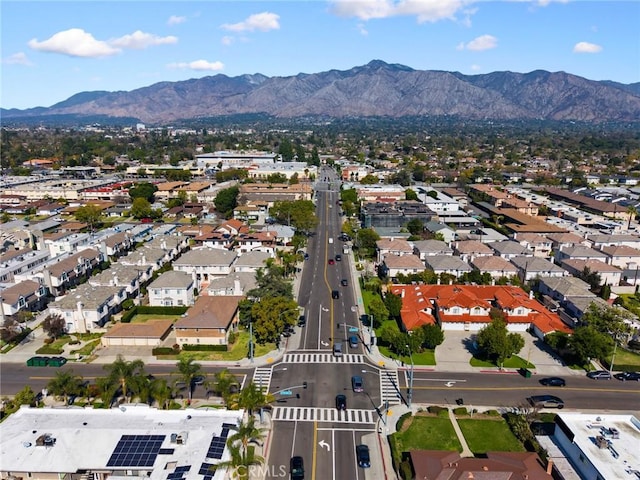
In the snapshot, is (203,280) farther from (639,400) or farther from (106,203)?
(106,203)

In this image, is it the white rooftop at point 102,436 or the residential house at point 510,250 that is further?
the residential house at point 510,250

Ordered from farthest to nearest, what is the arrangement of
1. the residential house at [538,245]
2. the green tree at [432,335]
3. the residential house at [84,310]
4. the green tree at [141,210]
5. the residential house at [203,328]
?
the green tree at [141,210] < the residential house at [538,245] < the residential house at [84,310] < the residential house at [203,328] < the green tree at [432,335]

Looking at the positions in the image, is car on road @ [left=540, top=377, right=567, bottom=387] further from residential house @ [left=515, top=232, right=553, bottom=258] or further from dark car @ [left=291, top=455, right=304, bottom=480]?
residential house @ [left=515, top=232, right=553, bottom=258]

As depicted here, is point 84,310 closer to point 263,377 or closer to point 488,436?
point 263,377

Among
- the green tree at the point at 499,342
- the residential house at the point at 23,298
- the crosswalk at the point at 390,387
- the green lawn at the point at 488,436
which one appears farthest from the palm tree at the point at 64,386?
the green tree at the point at 499,342

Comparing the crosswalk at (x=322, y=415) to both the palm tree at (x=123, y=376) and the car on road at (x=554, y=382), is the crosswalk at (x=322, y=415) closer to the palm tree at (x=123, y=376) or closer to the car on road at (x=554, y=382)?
the palm tree at (x=123, y=376)

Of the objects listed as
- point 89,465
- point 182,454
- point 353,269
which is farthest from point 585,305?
point 89,465

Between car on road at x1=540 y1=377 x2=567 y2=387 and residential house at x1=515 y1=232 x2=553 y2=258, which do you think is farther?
residential house at x1=515 y1=232 x2=553 y2=258

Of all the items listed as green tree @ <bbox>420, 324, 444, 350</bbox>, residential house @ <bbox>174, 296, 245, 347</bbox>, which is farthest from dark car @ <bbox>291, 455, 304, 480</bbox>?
green tree @ <bbox>420, 324, 444, 350</bbox>
